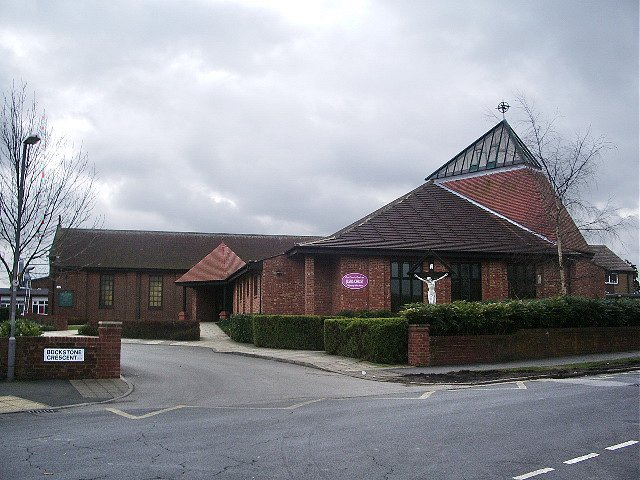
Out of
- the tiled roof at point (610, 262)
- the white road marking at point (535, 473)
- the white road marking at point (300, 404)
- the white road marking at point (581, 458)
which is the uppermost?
the tiled roof at point (610, 262)

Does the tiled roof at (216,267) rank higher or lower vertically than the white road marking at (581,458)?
higher

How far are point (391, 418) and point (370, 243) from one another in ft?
58.7

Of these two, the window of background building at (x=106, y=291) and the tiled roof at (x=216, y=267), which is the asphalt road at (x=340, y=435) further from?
the window of background building at (x=106, y=291)

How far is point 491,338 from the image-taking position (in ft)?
65.7

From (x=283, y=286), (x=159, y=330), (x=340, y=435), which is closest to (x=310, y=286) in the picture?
(x=283, y=286)

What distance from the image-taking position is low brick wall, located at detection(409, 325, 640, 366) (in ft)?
63.3

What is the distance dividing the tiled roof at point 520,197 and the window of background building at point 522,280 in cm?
194

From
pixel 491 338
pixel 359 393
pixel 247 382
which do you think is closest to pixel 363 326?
pixel 491 338

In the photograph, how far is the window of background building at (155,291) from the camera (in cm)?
5216

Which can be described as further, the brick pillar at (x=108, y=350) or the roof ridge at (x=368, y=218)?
the roof ridge at (x=368, y=218)

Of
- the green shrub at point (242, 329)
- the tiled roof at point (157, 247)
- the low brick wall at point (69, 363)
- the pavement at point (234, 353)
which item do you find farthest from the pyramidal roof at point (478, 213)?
the tiled roof at point (157, 247)

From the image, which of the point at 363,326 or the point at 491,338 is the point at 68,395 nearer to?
the point at 363,326

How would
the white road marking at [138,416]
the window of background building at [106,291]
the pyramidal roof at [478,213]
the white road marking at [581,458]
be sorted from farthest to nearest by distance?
the window of background building at [106,291] < the pyramidal roof at [478,213] < the white road marking at [138,416] < the white road marking at [581,458]

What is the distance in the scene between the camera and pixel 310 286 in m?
28.0
